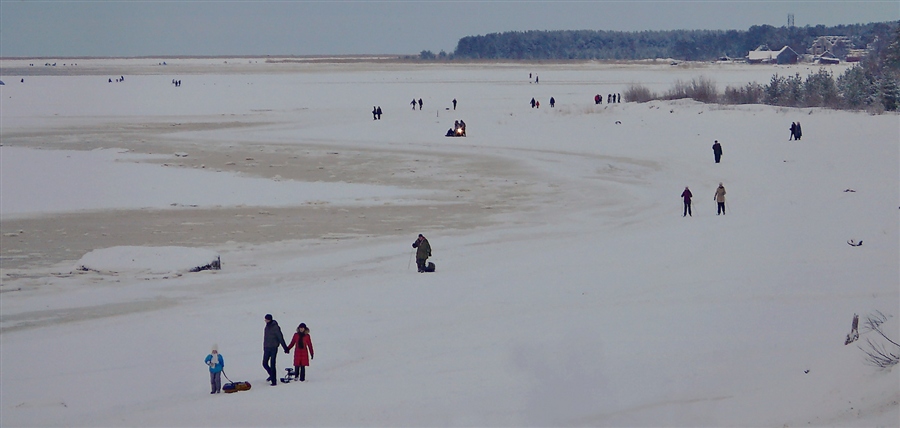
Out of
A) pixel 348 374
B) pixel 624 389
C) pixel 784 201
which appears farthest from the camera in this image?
pixel 784 201

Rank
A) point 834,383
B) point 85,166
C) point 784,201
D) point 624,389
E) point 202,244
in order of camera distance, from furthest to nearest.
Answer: point 85,166 < point 784,201 < point 202,244 < point 624,389 < point 834,383

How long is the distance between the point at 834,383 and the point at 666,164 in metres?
28.0

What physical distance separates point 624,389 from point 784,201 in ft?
58.9

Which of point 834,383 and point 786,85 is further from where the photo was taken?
point 786,85

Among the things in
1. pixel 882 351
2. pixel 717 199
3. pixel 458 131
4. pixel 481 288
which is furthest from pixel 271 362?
pixel 458 131

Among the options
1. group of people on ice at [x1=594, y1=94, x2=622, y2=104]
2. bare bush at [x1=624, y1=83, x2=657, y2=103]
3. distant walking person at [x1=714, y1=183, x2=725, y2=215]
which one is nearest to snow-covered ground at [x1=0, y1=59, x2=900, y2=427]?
distant walking person at [x1=714, y1=183, x2=725, y2=215]

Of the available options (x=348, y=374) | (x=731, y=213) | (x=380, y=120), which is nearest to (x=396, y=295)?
(x=348, y=374)

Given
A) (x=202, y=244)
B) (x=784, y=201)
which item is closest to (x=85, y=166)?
(x=202, y=244)

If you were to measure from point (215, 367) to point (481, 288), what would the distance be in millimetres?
6893

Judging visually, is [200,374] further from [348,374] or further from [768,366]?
[768,366]

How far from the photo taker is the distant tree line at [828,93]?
4775cm

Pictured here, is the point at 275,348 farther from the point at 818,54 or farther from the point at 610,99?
the point at 818,54

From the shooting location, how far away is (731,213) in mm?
26000

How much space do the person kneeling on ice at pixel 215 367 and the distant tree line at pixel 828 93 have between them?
40.6m
